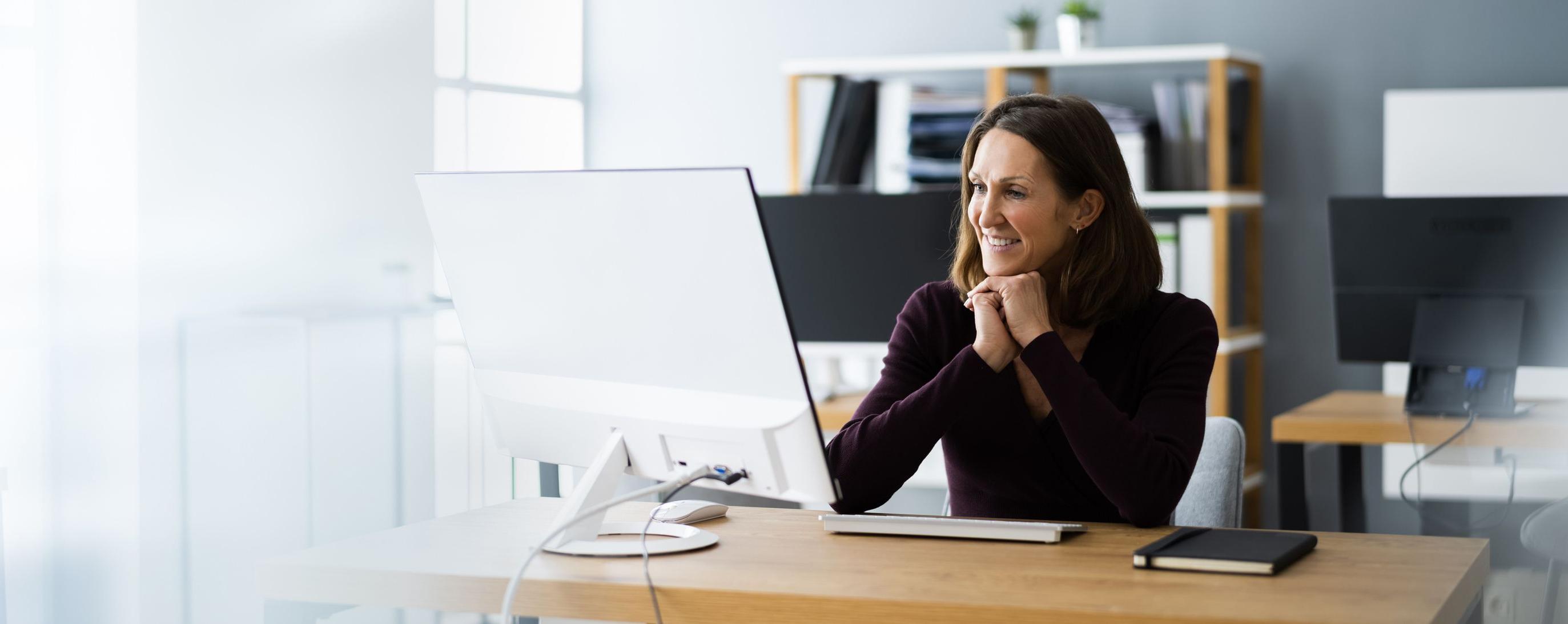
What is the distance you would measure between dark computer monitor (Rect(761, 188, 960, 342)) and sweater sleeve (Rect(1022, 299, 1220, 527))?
1520 millimetres

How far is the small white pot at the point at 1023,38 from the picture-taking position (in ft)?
12.2

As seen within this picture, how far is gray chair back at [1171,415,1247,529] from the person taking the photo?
1838 mm

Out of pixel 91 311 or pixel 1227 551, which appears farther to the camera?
pixel 91 311

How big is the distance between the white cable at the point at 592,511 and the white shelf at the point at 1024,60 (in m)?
2.47

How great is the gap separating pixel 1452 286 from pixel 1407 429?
28 cm

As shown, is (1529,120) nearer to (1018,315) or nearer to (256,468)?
(1018,315)

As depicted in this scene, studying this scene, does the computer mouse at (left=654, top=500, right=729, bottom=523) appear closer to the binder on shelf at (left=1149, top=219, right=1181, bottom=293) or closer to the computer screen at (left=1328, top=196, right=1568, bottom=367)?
the computer screen at (left=1328, top=196, right=1568, bottom=367)

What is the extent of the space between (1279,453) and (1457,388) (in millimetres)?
348

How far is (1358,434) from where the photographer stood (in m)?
2.64

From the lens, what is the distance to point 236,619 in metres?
2.52

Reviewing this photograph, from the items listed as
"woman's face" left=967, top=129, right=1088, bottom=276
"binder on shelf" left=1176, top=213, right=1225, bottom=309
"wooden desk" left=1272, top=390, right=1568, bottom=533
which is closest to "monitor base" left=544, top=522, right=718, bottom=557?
"woman's face" left=967, top=129, right=1088, bottom=276

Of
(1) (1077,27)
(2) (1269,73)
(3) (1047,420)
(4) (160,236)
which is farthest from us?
(2) (1269,73)

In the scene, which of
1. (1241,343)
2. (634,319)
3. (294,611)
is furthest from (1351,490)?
(294,611)

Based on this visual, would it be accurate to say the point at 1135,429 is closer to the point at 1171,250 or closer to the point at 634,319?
the point at 634,319
